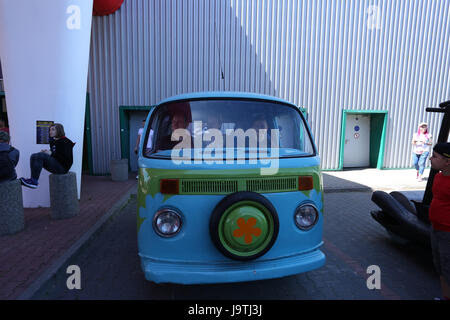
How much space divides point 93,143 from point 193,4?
621 cm

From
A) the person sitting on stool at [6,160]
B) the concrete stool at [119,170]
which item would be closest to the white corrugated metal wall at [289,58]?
the concrete stool at [119,170]

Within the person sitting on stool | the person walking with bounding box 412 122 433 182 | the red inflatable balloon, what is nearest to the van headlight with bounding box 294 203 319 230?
the person sitting on stool

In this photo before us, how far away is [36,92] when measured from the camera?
5.13 meters

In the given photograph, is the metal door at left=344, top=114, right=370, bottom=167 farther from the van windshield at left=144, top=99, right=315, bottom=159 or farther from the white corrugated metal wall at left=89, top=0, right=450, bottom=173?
the van windshield at left=144, top=99, right=315, bottom=159

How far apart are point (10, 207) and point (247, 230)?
398 cm

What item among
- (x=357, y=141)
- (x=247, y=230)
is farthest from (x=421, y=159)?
(x=247, y=230)

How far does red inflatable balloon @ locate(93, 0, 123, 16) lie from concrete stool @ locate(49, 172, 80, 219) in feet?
21.2

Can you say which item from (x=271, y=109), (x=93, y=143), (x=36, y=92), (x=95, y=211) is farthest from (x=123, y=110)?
(x=271, y=109)

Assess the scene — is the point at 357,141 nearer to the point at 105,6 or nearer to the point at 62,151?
the point at 62,151

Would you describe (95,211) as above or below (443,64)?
below

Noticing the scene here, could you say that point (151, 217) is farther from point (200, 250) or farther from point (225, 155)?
point (225, 155)

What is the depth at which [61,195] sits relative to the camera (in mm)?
4590

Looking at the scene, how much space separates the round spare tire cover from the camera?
2168 mm

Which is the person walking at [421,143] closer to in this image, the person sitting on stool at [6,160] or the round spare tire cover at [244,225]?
the round spare tire cover at [244,225]
